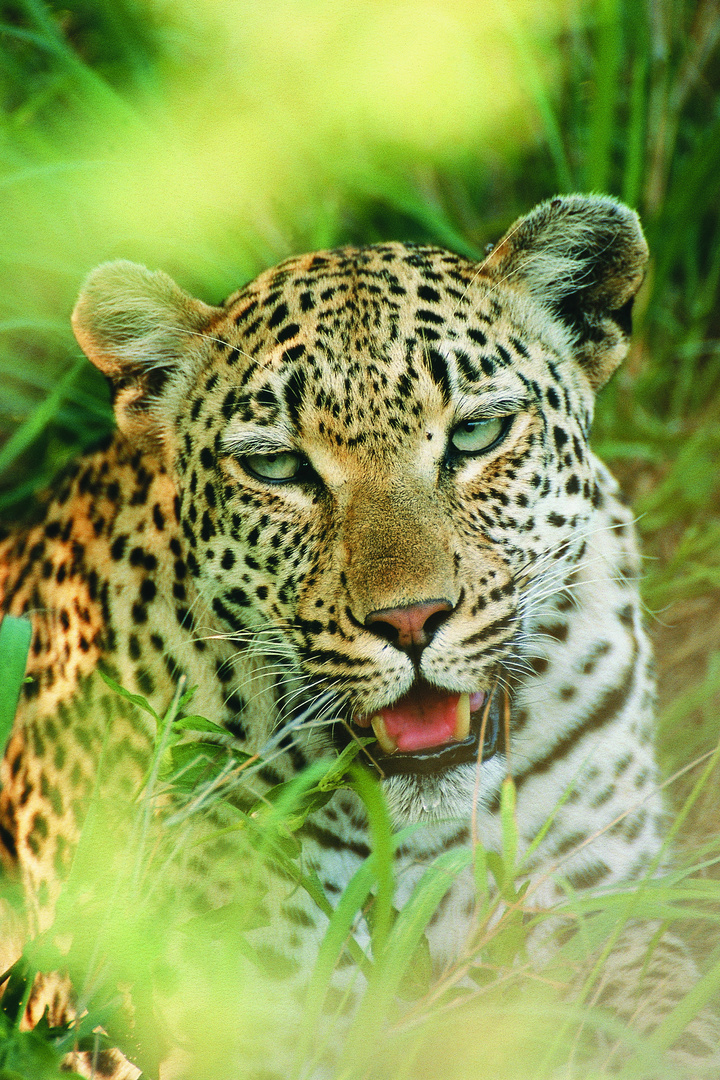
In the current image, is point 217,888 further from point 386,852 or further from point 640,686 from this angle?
point 640,686

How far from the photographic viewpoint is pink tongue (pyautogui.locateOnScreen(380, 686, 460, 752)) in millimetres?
2162

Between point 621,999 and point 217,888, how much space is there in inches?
39.2

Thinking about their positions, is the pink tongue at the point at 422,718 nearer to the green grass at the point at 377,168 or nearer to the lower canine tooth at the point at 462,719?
the lower canine tooth at the point at 462,719

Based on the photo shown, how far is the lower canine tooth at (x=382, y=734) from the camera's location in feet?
7.09

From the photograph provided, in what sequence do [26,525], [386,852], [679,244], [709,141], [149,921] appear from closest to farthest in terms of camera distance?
[386,852] < [149,921] < [26,525] < [709,141] < [679,244]

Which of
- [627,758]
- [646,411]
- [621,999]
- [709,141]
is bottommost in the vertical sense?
[621,999]

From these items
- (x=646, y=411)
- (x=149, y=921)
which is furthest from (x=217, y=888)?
(x=646, y=411)

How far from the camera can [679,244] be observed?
4062mm

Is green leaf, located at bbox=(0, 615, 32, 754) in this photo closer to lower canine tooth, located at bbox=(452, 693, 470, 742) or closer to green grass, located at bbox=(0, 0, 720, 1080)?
lower canine tooth, located at bbox=(452, 693, 470, 742)

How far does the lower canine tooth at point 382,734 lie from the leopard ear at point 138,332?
93 cm

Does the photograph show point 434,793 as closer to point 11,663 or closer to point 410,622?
point 410,622

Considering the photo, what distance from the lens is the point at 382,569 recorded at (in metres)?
2.03

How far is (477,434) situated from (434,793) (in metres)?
0.79

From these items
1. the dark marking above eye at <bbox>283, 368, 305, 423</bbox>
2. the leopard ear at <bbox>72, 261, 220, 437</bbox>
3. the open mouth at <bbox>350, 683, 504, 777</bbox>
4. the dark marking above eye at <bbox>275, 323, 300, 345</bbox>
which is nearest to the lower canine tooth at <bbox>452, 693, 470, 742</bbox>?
the open mouth at <bbox>350, 683, 504, 777</bbox>
